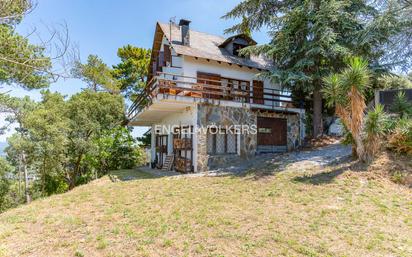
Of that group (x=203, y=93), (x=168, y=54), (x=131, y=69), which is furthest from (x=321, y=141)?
(x=131, y=69)

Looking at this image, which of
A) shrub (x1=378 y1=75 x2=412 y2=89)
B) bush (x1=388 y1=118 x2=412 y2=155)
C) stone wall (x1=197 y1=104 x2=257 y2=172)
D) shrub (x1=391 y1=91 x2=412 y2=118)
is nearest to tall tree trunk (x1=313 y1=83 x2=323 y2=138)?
stone wall (x1=197 y1=104 x2=257 y2=172)

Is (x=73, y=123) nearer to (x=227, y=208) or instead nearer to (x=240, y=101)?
(x=240, y=101)

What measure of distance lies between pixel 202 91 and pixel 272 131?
539 cm

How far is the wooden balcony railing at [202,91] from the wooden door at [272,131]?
99 centimetres

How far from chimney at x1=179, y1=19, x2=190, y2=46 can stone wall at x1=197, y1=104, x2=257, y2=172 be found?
4954 mm

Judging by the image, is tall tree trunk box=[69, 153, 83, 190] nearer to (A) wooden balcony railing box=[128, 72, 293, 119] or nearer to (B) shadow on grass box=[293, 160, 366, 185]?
(A) wooden balcony railing box=[128, 72, 293, 119]

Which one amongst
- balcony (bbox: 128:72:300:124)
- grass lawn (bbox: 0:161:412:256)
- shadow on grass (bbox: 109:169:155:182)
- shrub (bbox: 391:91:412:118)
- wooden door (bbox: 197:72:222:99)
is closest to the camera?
grass lawn (bbox: 0:161:412:256)

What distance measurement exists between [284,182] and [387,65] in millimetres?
10216

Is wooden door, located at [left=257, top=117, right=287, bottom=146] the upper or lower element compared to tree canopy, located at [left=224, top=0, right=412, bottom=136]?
lower

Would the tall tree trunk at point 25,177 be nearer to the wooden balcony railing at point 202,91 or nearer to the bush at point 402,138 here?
the wooden balcony railing at point 202,91

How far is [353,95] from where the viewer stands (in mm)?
9305

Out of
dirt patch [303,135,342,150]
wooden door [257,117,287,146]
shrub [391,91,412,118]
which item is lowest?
dirt patch [303,135,342,150]

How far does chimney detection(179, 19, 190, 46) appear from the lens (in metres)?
16.3

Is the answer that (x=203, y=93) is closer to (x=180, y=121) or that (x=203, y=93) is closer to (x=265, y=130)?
(x=180, y=121)
